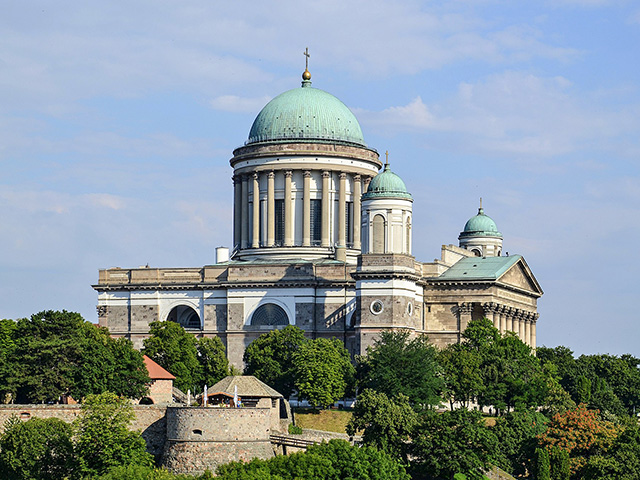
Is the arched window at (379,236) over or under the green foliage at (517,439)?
over

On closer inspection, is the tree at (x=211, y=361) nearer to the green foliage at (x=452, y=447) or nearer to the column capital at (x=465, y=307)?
the column capital at (x=465, y=307)

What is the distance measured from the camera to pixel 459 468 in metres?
88.0

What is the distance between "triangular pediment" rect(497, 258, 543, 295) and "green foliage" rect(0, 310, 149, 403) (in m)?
33.4

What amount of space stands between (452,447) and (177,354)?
26.4m

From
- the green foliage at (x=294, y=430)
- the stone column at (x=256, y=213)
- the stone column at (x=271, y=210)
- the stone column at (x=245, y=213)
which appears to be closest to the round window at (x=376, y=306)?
the stone column at (x=271, y=210)

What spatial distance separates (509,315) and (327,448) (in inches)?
1579

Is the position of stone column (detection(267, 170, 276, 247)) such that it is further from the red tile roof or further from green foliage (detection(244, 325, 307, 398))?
the red tile roof

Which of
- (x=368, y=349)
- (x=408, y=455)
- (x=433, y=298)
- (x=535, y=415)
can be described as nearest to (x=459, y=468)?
(x=408, y=455)

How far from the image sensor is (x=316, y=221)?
12644cm

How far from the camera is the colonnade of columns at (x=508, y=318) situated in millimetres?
118250

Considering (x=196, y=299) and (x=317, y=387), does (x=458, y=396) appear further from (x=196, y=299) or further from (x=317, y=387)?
(x=196, y=299)

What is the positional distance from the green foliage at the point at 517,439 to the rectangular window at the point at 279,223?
110 ft

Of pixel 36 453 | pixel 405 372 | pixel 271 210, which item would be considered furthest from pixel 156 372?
pixel 271 210

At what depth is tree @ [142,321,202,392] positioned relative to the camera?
350 ft
